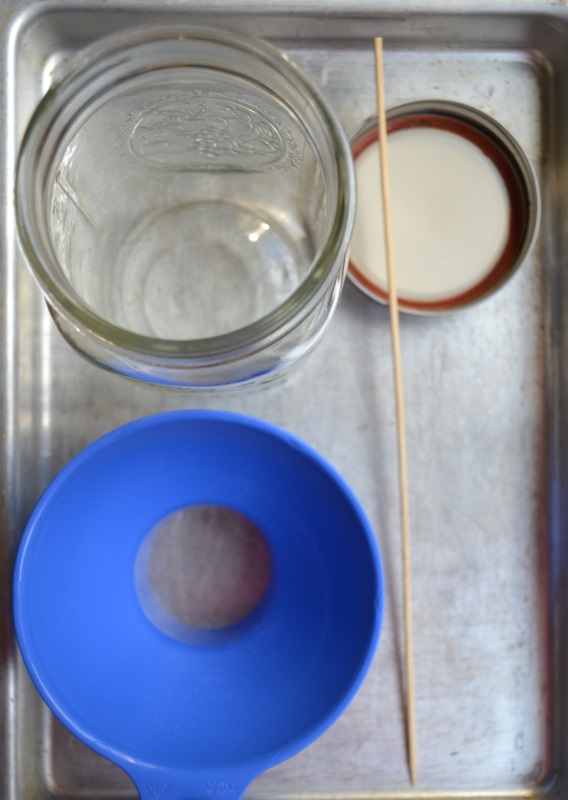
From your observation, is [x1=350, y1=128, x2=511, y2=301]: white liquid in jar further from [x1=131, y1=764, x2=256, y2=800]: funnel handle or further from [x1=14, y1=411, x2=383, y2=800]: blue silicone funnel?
[x1=131, y1=764, x2=256, y2=800]: funnel handle

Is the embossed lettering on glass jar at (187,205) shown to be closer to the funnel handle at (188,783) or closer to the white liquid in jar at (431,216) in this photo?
the white liquid in jar at (431,216)

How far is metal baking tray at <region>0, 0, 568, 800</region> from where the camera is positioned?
1.66ft

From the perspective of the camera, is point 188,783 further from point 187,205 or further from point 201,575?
point 187,205

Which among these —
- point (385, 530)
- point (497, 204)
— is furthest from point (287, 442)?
point (497, 204)

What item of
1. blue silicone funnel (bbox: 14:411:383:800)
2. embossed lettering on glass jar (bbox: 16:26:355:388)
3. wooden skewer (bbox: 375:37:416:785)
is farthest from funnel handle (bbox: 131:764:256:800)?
embossed lettering on glass jar (bbox: 16:26:355:388)

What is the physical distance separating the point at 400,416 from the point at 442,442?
0.13ft

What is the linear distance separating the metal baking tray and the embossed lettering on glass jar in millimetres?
66

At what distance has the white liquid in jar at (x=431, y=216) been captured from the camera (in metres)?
0.49

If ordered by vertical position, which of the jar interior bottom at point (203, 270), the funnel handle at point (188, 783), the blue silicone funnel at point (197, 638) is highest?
the jar interior bottom at point (203, 270)

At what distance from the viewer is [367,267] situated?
49 cm

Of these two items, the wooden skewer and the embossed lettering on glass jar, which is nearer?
the embossed lettering on glass jar

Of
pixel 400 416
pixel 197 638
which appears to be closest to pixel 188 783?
pixel 197 638

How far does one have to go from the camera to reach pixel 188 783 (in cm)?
44

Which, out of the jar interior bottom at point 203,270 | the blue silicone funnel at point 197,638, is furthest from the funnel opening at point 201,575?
the jar interior bottom at point 203,270
